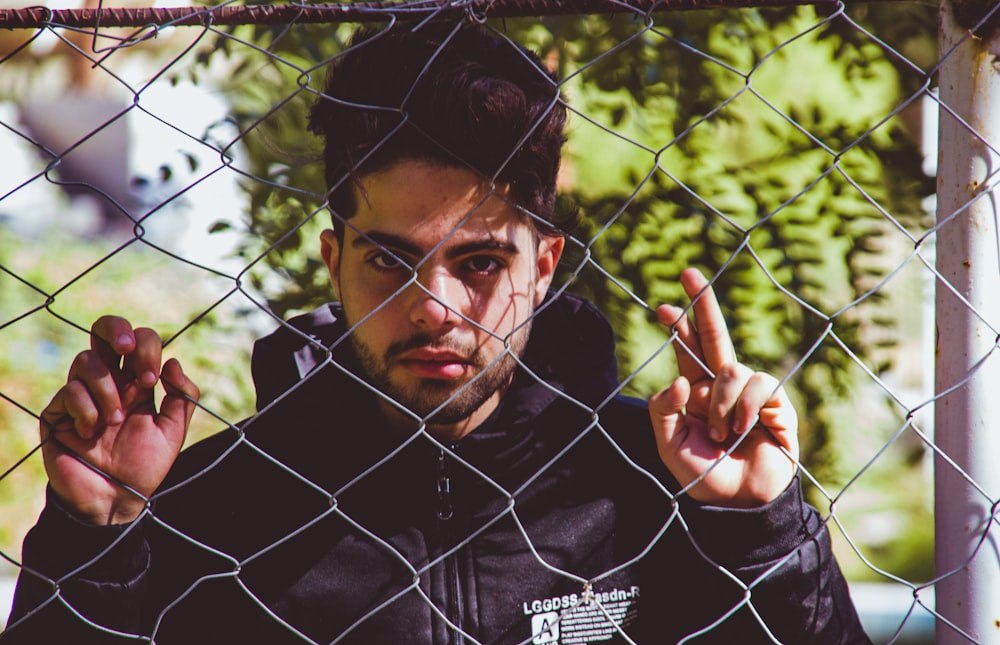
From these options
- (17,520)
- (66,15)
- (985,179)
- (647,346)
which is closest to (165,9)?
(66,15)

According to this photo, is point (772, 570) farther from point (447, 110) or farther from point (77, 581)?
point (77, 581)

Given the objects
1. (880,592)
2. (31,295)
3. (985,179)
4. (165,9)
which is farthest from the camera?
(31,295)

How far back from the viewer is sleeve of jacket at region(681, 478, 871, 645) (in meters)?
1.58

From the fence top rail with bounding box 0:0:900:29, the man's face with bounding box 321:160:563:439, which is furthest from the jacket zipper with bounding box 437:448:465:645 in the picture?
the fence top rail with bounding box 0:0:900:29

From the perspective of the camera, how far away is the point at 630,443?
6.52ft

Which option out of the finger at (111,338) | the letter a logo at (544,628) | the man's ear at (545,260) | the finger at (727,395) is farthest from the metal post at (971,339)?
the finger at (111,338)

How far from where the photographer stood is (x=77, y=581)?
144cm

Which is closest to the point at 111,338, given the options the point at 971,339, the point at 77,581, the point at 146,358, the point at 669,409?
the point at 146,358

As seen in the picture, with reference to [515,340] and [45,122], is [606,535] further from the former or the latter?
[45,122]

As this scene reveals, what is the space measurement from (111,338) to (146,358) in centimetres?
6

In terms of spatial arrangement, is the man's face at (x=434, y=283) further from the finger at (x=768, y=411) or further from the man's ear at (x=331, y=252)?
the finger at (x=768, y=411)

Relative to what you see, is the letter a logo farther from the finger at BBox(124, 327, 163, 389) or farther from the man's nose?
the finger at BBox(124, 327, 163, 389)

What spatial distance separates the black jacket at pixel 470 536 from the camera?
167cm

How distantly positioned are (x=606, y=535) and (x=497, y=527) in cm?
23
